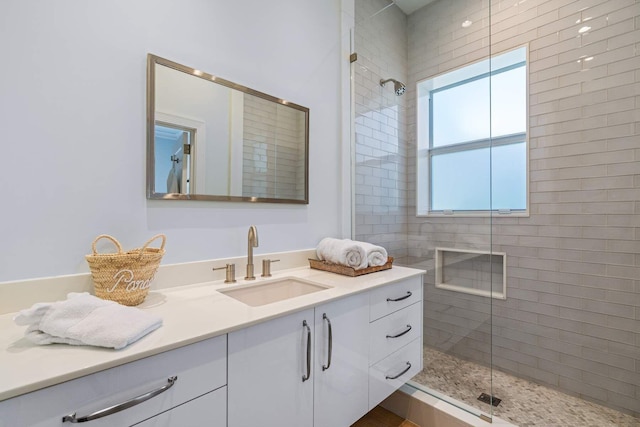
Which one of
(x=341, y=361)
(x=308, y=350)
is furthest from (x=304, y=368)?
(x=341, y=361)

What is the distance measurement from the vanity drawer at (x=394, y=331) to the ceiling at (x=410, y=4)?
231 centimetres

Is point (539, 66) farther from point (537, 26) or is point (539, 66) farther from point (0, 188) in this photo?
point (0, 188)

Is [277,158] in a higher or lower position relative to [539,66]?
lower

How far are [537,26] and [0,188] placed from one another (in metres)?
3.00

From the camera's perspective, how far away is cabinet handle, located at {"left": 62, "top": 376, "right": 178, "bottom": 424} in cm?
64

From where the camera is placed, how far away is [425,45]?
2.38 m

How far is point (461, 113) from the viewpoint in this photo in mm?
2078

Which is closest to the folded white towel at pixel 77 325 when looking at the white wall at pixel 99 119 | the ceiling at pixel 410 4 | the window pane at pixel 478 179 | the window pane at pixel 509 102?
the white wall at pixel 99 119

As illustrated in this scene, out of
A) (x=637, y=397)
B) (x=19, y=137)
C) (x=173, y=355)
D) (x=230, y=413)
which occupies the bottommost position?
(x=637, y=397)

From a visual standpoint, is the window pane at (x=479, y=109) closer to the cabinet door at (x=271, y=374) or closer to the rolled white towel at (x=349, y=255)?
the rolled white towel at (x=349, y=255)

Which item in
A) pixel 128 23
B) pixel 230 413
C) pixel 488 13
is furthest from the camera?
pixel 488 13

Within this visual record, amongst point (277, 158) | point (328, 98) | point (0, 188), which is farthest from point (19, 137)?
point (328, 98)

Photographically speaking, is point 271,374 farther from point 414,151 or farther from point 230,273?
point 414,151

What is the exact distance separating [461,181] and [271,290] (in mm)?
1489
